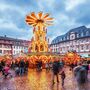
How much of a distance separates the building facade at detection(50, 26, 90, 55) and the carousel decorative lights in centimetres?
3253

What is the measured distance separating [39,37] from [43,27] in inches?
122

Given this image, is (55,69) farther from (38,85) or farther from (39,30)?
(39,30)

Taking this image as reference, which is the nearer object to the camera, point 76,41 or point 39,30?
point 39,30

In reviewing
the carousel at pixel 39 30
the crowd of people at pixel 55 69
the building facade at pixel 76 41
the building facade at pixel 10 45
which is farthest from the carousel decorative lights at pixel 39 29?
the building facade at pixel 10 45

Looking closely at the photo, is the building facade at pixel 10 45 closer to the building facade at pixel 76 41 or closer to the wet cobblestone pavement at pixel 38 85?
the building facade at pixel 76 41

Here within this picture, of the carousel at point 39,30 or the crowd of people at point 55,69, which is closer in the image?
the crowd of people at point 55,69

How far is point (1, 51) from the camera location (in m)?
108

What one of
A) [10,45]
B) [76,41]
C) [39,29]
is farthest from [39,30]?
[10,45]

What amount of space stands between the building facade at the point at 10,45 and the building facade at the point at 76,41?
18384 millimetres

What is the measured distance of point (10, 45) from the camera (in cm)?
11538

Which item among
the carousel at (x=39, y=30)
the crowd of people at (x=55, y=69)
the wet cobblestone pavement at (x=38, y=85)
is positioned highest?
the carousel at (x=39, y=30)

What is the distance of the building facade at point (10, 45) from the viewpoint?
357 feet

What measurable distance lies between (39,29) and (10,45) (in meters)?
55.7

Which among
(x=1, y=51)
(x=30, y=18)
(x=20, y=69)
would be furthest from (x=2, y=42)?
(x=20, y=69)
